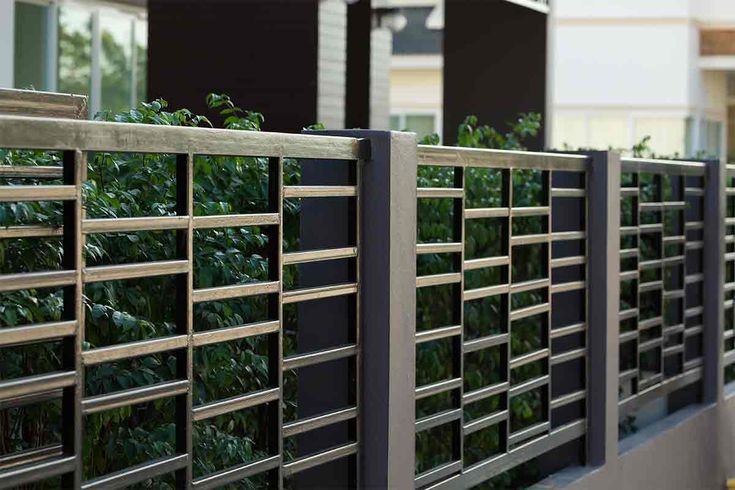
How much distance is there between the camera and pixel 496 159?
5434 mm

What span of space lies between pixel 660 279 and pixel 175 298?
13.4 feet

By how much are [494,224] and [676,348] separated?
5.96 ft

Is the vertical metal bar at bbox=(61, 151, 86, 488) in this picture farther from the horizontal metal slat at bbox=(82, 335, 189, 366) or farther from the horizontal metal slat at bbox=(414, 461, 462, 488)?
the horizontal metal slat at bbox=(414, 461, 462, 488)

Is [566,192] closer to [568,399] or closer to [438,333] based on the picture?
[568,399]

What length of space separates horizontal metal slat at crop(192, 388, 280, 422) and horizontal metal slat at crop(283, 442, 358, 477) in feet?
0.80

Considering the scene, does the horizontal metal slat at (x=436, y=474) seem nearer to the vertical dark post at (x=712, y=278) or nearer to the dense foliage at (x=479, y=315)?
the dense foliage at (x=479, y=315)

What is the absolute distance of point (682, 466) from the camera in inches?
308

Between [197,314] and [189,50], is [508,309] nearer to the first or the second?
[197,314]

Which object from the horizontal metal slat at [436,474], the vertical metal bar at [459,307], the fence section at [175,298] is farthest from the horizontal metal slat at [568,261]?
the fence section at [175,298]

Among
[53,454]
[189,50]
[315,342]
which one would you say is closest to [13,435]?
[53,454]

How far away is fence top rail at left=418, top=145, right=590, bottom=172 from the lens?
193 inches

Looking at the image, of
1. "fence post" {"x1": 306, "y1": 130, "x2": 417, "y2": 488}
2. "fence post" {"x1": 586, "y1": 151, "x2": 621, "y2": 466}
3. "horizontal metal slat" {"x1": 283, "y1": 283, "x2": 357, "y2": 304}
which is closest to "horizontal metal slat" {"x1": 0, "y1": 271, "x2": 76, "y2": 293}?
"horizontal metal slat" {"x1": 283, "y1": 283, "x2": 357, "y2": 304}

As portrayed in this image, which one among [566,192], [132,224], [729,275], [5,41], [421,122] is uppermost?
[421,122]

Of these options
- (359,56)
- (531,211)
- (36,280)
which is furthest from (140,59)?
(36,280)
